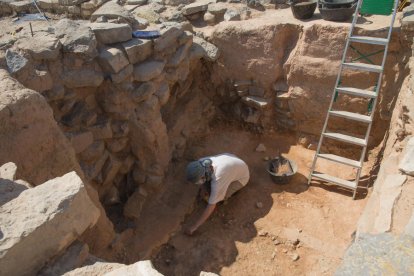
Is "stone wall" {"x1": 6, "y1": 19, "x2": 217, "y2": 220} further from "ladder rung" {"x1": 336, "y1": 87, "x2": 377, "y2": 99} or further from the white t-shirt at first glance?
"ladder rung" {"x1": 336, "y1": 87, "x2": 377, "y2": 99}

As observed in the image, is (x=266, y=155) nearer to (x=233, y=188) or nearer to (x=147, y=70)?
(x=233, y=188)

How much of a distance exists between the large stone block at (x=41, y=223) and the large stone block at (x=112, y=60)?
2324 millimetres

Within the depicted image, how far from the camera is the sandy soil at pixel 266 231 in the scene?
449 cm

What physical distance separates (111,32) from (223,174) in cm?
230

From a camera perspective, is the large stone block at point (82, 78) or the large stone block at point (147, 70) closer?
the large stone block at point (82, 78)

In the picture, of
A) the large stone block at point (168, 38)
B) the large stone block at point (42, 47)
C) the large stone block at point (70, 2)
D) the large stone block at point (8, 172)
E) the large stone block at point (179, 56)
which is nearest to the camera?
the large stone block at point (8, 172)

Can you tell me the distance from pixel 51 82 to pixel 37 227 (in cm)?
230

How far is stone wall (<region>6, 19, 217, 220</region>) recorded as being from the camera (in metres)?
4.04

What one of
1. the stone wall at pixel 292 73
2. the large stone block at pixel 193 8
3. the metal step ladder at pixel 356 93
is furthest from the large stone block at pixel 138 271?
the large stone block at pixel 193 8

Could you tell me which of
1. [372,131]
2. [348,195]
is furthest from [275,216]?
[372,131]

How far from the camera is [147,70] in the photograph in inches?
189

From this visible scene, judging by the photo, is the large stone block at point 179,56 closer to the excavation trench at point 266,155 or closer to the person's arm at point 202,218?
the excavation trench at point 266,155

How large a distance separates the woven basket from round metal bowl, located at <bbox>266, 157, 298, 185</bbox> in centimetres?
250

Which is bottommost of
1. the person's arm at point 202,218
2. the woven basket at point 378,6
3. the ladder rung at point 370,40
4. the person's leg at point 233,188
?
the person's arm at point 202,218
